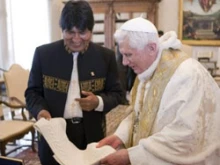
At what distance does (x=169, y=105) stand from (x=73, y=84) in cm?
66

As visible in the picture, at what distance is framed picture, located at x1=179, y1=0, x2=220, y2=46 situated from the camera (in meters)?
5.98

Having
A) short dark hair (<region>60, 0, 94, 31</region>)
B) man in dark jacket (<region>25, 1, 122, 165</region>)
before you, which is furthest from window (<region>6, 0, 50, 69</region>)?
short dark hair (<region>60, 0, 94, 31</region>)

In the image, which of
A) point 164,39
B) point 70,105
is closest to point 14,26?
point 70,105

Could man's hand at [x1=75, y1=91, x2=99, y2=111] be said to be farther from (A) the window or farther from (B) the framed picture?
(B) the framed picture

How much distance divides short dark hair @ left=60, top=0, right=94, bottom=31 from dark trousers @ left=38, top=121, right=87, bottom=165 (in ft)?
1.80

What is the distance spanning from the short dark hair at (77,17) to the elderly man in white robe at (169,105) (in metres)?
0.35

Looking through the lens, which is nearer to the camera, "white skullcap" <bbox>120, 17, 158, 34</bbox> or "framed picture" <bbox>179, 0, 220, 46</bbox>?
"white skullcap" <bbox>120, 17, 158, 34</bbox>

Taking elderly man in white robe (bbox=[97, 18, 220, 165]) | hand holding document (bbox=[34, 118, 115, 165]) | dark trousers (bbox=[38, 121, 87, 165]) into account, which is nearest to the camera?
elderly man in white robe (bbox=[97, 18, 220, 165])

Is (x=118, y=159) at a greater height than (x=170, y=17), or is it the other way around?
(x=170, y=17)

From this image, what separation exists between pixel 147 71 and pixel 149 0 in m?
4.86

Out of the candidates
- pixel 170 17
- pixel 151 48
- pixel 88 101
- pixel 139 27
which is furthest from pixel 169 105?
pixel 170 17

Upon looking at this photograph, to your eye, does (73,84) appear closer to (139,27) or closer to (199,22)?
(139,27)

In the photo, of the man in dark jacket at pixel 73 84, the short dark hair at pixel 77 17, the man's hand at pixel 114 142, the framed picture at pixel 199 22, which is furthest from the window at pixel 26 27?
the man's hand at pixel 114 142

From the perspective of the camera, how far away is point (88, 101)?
177 cm
